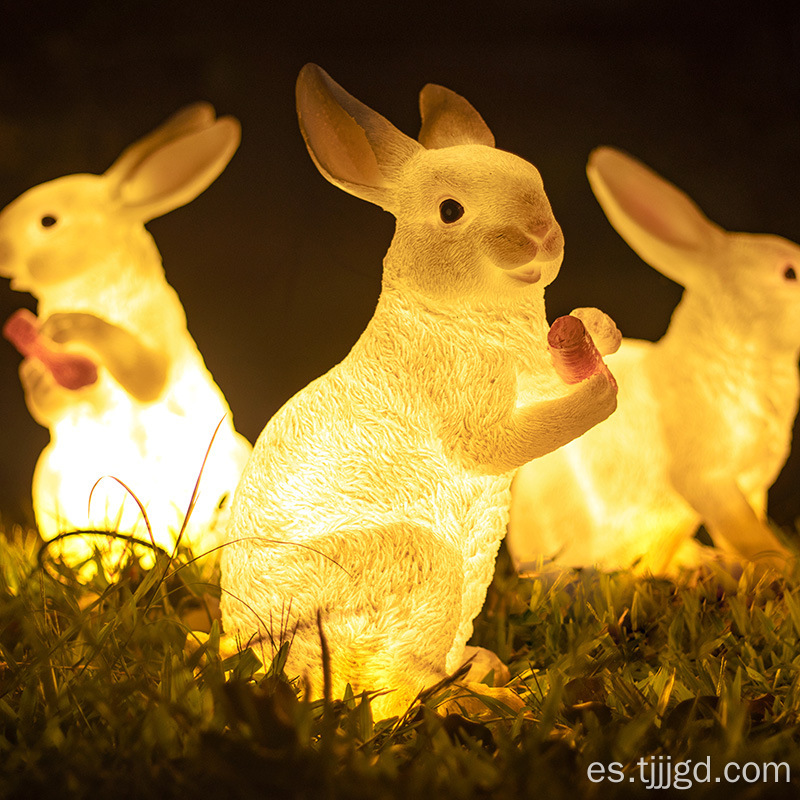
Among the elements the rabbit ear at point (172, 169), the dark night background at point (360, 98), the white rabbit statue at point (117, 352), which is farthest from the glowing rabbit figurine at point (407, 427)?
the dark night background at point (360, 98)

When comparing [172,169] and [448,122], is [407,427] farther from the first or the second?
[172,169]

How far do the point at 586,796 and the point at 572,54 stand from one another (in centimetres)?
255

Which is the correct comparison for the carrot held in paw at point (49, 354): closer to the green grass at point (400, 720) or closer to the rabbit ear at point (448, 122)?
the green grass at point (400, 720)

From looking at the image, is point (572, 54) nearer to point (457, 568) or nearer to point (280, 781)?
point (457, 568)

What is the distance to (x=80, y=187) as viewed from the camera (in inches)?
91.9

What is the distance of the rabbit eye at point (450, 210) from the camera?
1413 mm

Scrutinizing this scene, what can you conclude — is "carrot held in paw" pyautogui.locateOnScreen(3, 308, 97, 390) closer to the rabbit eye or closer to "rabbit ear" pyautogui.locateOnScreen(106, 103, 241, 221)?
"rabbit ear" pyautogui.locateOnScreen(106, 103, 241, 221)

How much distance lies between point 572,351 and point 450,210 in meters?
0.32

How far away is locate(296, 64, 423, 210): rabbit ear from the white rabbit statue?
90 centimetres

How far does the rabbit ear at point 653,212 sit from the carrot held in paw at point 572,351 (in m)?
1.17

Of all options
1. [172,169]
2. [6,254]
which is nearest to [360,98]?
[172,169]

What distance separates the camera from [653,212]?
8.01 feet

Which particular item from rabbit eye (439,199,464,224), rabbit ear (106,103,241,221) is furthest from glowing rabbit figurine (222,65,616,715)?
rabbit ear (106,103,241,221)

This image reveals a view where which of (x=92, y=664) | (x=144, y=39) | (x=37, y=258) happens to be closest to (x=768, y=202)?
(x=144, y=39)
